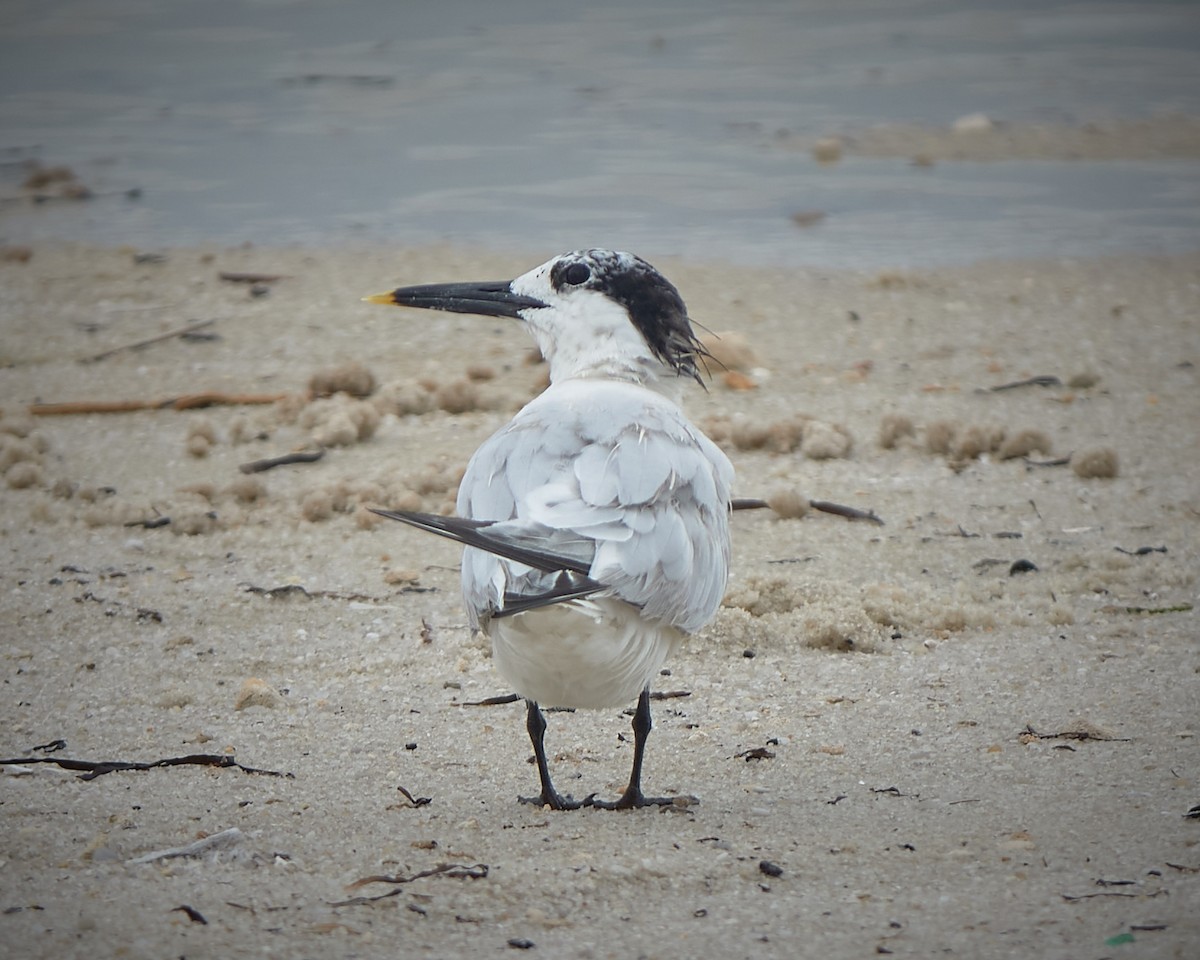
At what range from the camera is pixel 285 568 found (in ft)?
16.4

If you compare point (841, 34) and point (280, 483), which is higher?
point (841, 34)

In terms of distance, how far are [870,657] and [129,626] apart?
87.1 inches

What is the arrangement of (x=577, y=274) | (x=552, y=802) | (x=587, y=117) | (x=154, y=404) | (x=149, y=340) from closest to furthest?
(x=552, y=802) < (x=577, y=274) < (x=154, y=404) < (x=149, y=340) < (x=587, y=117)

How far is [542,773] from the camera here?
3.41 meters

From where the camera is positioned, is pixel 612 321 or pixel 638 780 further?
pixel 612 321

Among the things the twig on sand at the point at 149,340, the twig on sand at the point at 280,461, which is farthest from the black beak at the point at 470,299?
the twig on sand at the point at 149,340

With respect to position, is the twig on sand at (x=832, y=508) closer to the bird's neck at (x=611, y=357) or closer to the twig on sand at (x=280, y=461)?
the bird's neck at (x=611, y=357)

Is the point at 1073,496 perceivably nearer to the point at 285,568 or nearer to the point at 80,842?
the point at 285,568

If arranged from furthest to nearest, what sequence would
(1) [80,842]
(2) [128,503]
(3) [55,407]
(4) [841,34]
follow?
(4) [841,34] < (3) [55,407] < (2) [128,503] < (1) [80,842]

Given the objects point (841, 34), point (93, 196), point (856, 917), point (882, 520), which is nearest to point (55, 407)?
point (882, 520)

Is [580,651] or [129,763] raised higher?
[580,651]

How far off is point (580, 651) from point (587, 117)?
44.0 ft


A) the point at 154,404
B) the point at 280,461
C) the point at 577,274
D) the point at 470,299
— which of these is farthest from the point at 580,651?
the point at 154,404

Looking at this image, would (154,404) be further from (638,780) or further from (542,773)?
(638,780)
